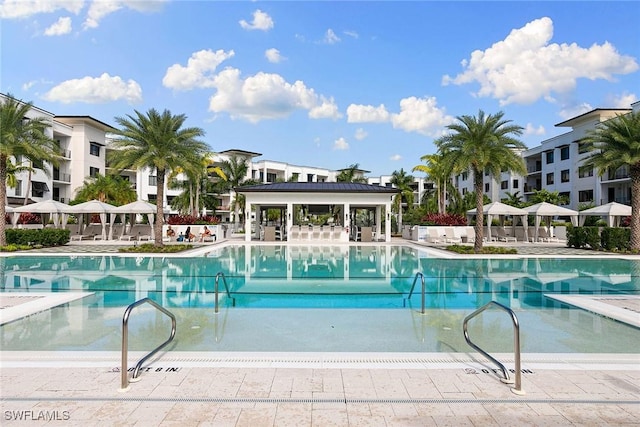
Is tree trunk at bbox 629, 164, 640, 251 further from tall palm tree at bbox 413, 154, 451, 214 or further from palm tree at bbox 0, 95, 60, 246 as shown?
palm tree at bbox 0, 95, 60, 246

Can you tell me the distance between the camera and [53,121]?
4347 cm

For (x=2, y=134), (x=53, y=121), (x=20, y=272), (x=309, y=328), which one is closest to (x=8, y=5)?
(x=20, y=272)

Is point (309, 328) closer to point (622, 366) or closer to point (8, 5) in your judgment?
point (622, 366)

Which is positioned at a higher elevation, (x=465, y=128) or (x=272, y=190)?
(x=465, y=128)

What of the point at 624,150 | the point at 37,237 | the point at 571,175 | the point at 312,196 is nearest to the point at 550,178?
the point at 571,175

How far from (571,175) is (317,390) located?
50.0 m

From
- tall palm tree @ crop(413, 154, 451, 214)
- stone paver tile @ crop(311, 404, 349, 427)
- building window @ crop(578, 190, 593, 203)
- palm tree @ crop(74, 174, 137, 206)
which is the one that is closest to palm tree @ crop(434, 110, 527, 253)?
tall palm tree @ crop(413, 154, 451, 214)

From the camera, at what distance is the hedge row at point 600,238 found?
23.2 m

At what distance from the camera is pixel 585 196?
44.0m

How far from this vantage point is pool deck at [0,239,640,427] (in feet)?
12.7

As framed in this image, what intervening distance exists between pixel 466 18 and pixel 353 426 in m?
16.3

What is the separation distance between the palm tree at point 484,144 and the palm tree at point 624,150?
14.3 feet

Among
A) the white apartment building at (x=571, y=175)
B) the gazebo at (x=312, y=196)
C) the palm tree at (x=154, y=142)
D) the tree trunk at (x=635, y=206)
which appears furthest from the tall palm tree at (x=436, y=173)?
the palm tree at (x=154, y=142)

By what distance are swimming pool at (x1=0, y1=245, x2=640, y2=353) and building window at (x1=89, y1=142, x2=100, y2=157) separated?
34.3 m
